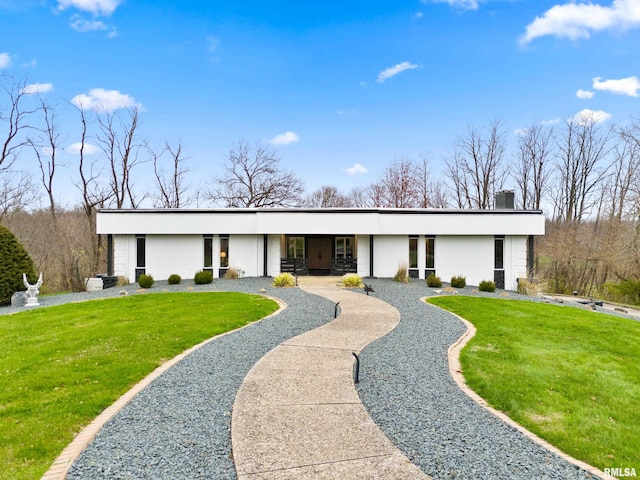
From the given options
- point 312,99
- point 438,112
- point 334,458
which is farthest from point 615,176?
point 334,458

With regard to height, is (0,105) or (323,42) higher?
(323,42)

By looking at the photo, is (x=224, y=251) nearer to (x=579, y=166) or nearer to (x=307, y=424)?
(x=307, y=424)

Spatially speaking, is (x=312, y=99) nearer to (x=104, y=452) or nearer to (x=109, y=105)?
(x=109, y=105)

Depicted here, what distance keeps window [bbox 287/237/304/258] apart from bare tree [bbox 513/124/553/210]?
2055cm

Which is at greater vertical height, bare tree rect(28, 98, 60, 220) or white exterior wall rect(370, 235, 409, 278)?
bare tree rect(28, 98, 60, 220)

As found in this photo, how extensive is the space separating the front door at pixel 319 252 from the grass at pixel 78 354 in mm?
8272

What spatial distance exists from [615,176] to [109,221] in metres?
33.1

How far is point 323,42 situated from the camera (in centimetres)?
2014

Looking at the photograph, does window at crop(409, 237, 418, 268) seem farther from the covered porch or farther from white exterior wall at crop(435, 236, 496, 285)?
the covered porch

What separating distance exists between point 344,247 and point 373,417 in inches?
647

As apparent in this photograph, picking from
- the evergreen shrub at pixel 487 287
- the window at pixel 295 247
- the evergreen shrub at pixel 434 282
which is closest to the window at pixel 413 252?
the evergreen shrub at pixel 434 282

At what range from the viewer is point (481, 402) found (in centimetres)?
494

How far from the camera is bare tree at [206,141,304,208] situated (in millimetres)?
32750

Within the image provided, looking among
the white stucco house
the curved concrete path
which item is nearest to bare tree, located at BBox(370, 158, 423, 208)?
the white stucco house
